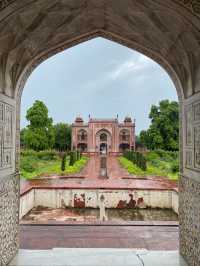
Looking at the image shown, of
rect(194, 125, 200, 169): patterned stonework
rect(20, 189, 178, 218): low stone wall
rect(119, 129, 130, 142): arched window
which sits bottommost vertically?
rect(20, 189, 178, 218): low stone wall

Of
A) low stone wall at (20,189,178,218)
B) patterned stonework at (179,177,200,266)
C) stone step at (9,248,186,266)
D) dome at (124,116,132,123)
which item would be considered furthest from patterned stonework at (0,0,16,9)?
dome at (124,116,132,123)

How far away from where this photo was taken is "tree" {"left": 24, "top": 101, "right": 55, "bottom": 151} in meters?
20.8

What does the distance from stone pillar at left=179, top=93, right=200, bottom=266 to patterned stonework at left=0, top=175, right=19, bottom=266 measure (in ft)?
6.29

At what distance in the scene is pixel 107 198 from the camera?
22.9ft

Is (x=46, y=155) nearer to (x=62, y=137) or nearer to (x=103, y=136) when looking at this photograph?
(x=103, y=136)

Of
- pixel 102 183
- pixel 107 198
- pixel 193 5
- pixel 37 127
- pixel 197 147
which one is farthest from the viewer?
pixel 37 127

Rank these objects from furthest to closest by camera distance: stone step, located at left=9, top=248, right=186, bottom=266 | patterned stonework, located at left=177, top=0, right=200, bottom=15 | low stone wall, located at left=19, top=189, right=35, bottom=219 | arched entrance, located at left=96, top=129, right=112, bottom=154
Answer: arched entrance, located at left=96, top=129, right=112, bottom=154, low stone wall, located at left=19, top=189, right=35, bottom=219, stone step, located at left=9, top=248, right=186, bottom=266, patterned stonework, located at left=177, top=0, right=200, bottom=15

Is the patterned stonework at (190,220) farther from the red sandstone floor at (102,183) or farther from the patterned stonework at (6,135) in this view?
the red sandstone floor at (102,183)

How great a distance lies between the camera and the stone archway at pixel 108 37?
237 cm

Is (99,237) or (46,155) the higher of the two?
(46,155)

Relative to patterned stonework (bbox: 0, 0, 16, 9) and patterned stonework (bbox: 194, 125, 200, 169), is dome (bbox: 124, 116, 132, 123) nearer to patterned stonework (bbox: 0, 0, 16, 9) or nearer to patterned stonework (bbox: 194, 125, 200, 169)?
patterned stonework (bbox: 194, 125, 200, 169)

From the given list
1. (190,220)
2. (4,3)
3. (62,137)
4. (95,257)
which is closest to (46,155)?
(62,137)

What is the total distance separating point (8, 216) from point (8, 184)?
354 mm

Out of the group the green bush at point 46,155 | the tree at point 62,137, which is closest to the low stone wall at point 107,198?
the green bush at point 46,155
